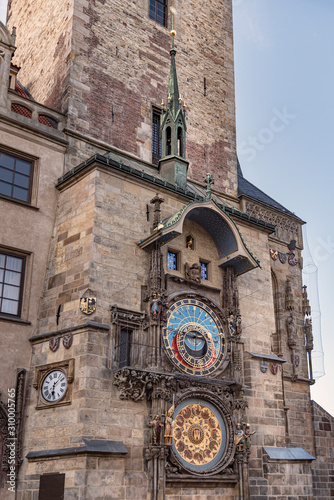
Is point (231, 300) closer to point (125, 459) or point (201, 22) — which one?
point (125, 459)

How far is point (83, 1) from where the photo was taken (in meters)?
18.2

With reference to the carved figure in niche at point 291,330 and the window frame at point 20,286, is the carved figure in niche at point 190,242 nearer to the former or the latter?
the window frame at point 20,286

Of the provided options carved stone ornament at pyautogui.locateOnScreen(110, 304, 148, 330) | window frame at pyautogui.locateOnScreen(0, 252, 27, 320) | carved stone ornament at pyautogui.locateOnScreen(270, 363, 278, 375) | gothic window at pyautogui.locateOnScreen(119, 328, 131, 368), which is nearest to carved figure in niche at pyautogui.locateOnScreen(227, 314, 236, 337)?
carved stone ornament at pyautogui.locateOnScreen(270, 363, 278, 375)

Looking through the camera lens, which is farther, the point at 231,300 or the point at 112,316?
the point at 231,300

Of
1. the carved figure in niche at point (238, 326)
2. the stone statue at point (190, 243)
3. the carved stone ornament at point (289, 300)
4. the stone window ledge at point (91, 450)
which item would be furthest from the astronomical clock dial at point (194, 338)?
the carved stone ornament at point (289, 300)

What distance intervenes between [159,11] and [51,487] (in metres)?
15.6

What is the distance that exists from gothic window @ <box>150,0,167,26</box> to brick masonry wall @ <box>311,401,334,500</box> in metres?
13.6

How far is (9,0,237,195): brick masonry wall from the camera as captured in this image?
1739 centimetres

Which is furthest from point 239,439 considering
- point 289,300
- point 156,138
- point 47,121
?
point 156,138

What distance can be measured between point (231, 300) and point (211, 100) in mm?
8500

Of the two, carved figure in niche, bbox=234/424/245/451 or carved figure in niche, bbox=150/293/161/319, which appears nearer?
carved figure in niche, bbox=150/293/161/319

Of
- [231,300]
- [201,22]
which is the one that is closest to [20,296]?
[231,300]

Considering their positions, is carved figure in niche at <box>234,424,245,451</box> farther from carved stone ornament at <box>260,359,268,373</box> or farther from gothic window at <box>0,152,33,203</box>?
gothic window at <box>0,152,33,203</box>

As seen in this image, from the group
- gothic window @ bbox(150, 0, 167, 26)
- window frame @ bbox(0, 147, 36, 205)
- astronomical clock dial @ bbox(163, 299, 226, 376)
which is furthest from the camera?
gothic window @ bbox(150, 0, 167, 26)
